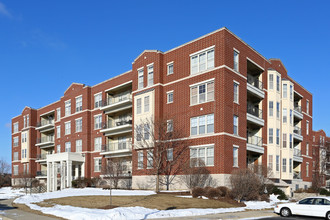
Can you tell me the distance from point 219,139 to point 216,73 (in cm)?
626

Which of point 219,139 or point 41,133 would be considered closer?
point 219,139

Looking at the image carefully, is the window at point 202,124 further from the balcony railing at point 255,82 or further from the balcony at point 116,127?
the balcony at point 116,127

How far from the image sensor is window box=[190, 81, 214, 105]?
107 feet

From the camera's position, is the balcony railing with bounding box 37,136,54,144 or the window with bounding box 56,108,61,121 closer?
the window with bounding box 56,108,61,121

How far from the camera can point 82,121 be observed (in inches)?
2042

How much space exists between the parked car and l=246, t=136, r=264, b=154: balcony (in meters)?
14.2

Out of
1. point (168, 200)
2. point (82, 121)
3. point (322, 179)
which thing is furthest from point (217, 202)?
point (322, 179)

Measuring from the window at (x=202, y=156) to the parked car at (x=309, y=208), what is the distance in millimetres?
11169

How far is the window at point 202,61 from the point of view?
33000 millimetres

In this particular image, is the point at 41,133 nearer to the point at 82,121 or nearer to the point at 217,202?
the point at 82,121

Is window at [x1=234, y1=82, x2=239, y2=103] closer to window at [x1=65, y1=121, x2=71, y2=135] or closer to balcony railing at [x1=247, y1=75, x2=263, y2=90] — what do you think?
balcony railing at [x1=247, y1=75, x2=263, y2=90]

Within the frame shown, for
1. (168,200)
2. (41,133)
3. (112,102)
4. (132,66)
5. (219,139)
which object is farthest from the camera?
(41,133)

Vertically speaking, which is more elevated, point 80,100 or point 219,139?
point 80,100

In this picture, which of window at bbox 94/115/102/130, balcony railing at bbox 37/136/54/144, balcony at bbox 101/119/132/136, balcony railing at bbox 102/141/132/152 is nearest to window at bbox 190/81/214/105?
balcony at bbox 101/119/132/136
